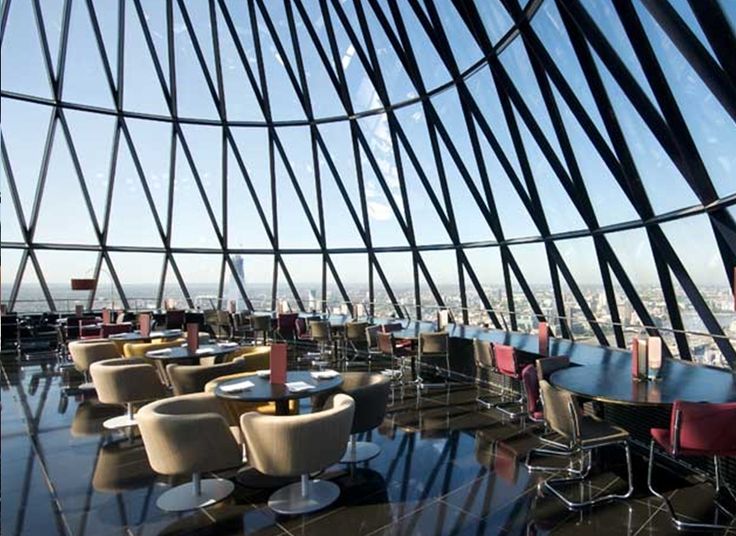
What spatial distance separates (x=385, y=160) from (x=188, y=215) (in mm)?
5909

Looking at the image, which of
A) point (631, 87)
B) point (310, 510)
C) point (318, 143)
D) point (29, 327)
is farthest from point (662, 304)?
point (29, 327)

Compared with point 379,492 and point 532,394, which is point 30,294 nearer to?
point 379,492

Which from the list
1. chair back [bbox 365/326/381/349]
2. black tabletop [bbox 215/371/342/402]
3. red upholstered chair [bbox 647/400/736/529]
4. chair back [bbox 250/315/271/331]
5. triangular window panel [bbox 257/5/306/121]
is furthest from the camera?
triangular window panel [bbox 257/5/306/121]

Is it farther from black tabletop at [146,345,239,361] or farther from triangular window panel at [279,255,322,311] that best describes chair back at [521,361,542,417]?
triangular window panel at [279,255,322,311]

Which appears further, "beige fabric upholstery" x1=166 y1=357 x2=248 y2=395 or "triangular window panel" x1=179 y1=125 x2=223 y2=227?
"triangular window panel" x1=179 y1=125 x2=223 y2=227

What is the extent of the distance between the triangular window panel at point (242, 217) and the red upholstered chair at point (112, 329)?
A: 486 cm

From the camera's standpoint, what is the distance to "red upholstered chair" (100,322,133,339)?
894 cm

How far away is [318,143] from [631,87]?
888 centimetres

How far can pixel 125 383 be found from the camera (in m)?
5.15

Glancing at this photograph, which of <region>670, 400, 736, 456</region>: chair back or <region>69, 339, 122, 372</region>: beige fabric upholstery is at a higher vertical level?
<region>69, 339, 122, 372</region>: beige fabric upholstery

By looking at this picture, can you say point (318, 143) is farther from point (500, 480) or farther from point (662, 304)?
point (500, 480)

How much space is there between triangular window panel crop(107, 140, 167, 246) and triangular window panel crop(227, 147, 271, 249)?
1.84m

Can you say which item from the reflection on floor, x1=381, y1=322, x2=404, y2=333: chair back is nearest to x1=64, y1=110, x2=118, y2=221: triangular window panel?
the reflection on floor

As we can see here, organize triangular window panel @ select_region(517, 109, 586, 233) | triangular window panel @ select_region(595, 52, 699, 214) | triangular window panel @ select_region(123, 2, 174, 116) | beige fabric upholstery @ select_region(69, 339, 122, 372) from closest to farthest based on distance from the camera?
triangular window panel @ select_region(595, 52, 699, 214)
beige fabric upholstery @ select_region(69, 339, 122, 372)
triangular window panel @ select_region(517, 109, 586, 233)
triangular window panel @ select_region(123, 2, 174, 116)
